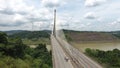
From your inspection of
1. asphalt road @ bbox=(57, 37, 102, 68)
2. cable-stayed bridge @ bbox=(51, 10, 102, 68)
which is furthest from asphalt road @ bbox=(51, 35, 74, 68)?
asphalt road @ bbox=(57, 37, 102, 68)

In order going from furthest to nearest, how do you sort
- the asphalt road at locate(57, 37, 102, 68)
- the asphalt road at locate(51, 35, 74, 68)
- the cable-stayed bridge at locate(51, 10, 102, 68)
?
the asphalt road at locate(57, 37, 102, 68) → the cable-stayed bridge at locate(51, 10, 102, 68) → the asphalt road at locate(51, 35, 74, 68)

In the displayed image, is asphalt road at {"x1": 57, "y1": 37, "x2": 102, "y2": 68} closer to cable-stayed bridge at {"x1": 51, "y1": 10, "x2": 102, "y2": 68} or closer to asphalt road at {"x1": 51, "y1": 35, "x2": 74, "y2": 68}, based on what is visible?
cable-stayed bridge at {"x1": 51, "y1": 10, "x2": 102, "y2": 68}

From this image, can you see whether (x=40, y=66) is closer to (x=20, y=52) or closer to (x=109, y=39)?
(x=20, y=52)

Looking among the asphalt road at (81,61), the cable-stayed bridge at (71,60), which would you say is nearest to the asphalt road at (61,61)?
the cable-stayed bridge at (71,60)

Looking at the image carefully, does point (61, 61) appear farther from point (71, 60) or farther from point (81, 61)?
point (81, 61)

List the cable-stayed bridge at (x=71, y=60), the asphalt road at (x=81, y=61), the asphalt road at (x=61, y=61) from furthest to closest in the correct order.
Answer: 1. the asphalt road at (x=81, y=61)
2. the cable-stayed bridge at (x=71, y=60)
3. the asphalt road at (x=61, y=61)

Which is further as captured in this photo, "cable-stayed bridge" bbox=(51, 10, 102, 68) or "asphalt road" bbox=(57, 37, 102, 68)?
"asphalt road" bbox=(57, 37, 102, 68)

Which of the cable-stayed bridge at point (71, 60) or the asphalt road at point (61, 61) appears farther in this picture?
the cable-stayed bridge at point (71, 60)

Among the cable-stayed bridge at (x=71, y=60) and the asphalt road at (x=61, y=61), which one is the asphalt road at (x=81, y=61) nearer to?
the cable-stayed bridge at (x=71, y=60)

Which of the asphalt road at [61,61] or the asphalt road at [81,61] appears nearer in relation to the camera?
the asphalt road at [61,61]

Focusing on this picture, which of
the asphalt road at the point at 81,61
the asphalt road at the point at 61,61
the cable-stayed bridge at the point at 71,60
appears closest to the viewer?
the asphalt road at the point at 61,61

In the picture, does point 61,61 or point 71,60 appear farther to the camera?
point 71,60

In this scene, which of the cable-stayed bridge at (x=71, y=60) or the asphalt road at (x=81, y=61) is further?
the asphalt road at (x=81, y=61)

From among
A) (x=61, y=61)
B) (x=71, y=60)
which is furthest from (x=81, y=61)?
(x=61, y=61)
